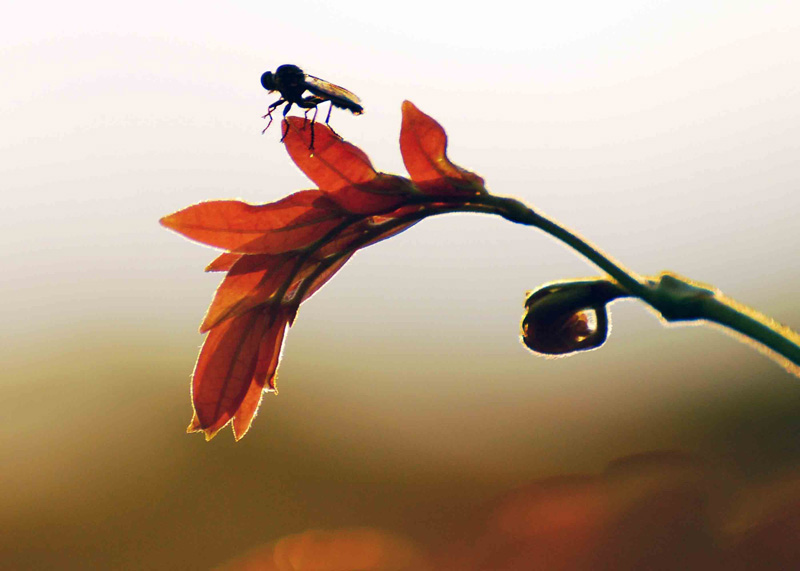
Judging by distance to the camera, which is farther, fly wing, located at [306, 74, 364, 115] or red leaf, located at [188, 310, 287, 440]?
fly wing, located at [306, 74, 364, 115]

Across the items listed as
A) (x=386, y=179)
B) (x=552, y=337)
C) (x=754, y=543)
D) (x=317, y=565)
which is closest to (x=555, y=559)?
(x=754, y=543)

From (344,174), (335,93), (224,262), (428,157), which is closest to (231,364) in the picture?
(224,262)

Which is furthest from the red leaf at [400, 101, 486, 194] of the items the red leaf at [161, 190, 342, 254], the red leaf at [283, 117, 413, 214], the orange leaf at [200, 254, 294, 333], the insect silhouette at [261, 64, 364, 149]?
the insect silhouette at [261, 64, 364, 149]

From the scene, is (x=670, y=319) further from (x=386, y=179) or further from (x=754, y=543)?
(x=754, y=543)

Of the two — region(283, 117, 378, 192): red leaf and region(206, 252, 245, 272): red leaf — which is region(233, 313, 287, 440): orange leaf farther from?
region(283, 117, 378, 192): red leaf

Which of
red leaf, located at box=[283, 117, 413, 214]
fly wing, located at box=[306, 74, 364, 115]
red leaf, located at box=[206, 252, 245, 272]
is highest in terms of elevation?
fly wing, located at box=[306, 74, 364, 115]

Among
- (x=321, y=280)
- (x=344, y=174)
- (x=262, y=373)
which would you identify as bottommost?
(x=262, y=373)

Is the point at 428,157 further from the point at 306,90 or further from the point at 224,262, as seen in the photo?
the point at 306,90
